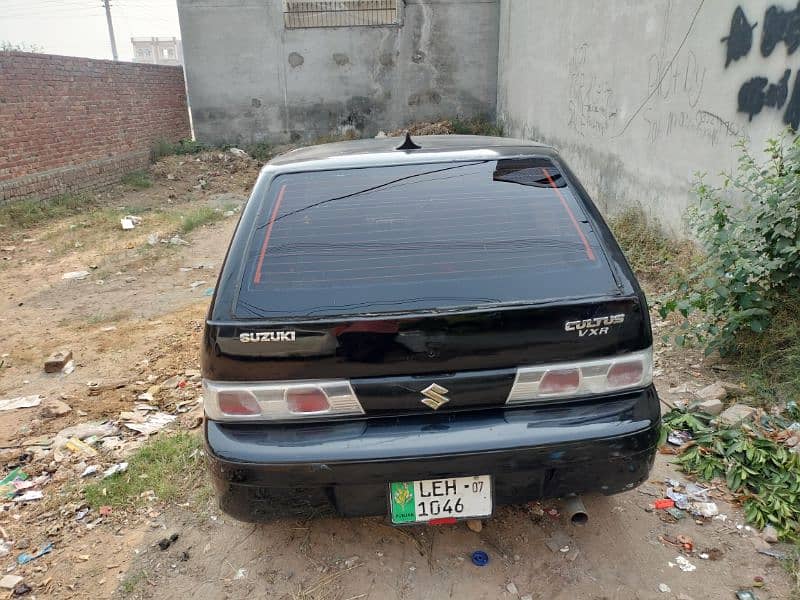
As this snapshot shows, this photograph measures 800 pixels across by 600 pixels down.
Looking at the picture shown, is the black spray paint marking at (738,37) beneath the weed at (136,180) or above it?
above

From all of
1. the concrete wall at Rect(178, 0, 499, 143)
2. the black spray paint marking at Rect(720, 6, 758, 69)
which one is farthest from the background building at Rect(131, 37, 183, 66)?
the black spray paint marking at Rect(720, 6, 758, 69)

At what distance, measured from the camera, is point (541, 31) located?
9539mm

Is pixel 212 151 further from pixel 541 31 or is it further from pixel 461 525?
pixel 461 525

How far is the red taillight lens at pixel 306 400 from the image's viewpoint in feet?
6.10

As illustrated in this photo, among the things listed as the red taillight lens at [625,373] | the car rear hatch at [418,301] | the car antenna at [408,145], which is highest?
the car antenna at [408,145]

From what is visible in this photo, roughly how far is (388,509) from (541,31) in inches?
377

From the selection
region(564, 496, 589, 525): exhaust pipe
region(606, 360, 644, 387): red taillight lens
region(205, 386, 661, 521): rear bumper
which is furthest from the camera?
region(564, 496, 589, 525): exhaust pipe

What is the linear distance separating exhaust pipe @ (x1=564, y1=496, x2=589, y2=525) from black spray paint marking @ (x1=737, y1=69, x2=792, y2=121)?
3.43m

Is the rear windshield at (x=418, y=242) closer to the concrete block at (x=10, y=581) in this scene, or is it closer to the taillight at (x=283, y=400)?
the taillight at (x=283, y=400)

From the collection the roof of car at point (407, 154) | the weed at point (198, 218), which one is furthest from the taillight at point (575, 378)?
the weed at point (198, 218)

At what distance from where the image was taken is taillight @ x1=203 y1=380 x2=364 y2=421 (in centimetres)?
186

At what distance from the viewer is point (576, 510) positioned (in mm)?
2215

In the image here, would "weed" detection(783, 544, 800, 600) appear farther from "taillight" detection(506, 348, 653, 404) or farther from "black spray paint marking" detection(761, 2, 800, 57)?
"black spray paint marking" detection(761, 2, 800, 57)

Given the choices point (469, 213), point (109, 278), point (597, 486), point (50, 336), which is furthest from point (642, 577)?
point (109, 278)
